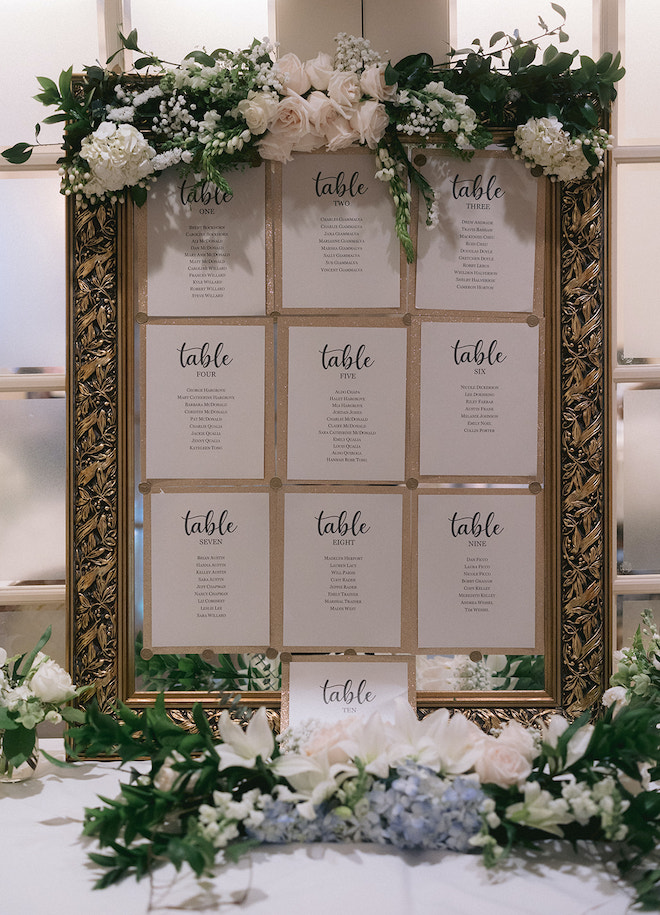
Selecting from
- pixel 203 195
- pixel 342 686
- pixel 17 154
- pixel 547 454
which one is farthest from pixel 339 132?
pixel 342 686

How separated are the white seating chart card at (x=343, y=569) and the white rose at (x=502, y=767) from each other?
28cm

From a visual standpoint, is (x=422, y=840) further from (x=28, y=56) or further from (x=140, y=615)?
(x=28, y=56)

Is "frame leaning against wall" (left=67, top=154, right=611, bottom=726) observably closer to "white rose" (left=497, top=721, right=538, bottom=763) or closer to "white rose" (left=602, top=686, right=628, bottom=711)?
"white rose" (left=602, top=686, right=628, bottom=711)

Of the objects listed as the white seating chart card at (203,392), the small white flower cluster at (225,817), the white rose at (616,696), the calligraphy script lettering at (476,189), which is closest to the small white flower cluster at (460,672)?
the white rose at (616,696)

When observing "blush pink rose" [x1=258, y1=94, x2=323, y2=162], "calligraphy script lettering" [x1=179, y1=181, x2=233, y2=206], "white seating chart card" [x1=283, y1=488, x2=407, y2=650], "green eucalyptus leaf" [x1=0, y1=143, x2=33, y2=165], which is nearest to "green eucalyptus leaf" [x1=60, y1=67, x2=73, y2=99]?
"green eucalyptus leaf" [x1=0, y1=143, x2=33, y2=165]

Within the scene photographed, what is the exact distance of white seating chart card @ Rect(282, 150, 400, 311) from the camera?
1.15m

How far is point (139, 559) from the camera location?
3.85ft

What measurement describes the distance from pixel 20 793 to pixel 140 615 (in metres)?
0.33

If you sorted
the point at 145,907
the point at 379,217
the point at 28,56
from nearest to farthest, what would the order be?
the point at 145,907 < the point at 379,217 < the point at 28,56

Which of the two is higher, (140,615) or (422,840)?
(140,615)

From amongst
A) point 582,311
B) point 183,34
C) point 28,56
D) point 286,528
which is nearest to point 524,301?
point 582,311

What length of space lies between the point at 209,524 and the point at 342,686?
38 centimetres

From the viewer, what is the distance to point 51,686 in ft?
3.42

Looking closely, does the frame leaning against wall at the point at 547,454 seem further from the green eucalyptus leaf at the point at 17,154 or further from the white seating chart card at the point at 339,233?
the white seating chart card at the point at 339,233
